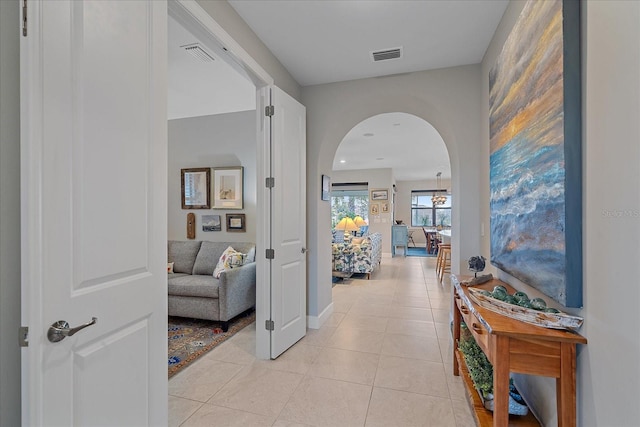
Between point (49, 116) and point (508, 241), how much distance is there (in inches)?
86.4

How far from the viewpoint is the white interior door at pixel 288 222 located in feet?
8.54

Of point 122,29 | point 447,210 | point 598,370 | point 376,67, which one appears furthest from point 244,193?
point 447,210

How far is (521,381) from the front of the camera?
1.83 meters

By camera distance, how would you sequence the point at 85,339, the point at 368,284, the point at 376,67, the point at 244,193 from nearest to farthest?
the point at 85,339 → the point at 376,67 → the point at 244,193 → the point at 368,284

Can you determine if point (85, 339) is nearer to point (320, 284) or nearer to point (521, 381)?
point (521, 381)

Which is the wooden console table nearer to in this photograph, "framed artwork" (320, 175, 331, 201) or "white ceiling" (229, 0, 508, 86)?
"white ceiling" (229, 0, 508, 86)

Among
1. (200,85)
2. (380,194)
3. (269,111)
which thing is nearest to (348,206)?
(380,194)

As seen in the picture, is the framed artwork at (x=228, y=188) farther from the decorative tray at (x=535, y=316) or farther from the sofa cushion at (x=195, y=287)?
the decorative tray at (x=535, y=316)

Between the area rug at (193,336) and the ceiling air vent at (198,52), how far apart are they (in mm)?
2703

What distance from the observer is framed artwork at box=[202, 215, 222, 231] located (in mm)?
4355

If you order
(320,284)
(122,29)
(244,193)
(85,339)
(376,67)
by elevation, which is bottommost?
(320,284)

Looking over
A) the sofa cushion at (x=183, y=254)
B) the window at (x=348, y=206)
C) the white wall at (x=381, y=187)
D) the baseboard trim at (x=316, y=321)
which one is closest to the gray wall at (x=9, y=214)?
the baseboard trim at (x=316, y=321)

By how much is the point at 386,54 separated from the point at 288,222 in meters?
1.76

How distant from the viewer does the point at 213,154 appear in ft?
14.5
